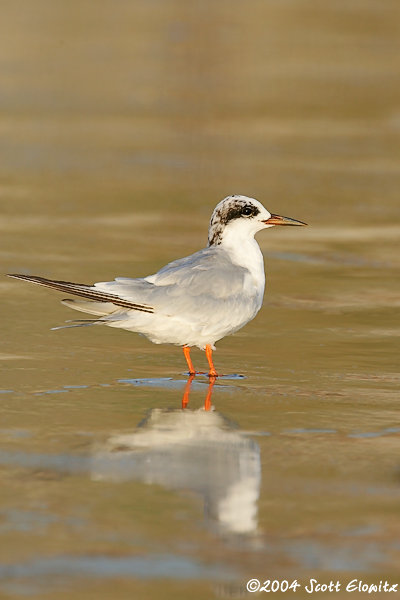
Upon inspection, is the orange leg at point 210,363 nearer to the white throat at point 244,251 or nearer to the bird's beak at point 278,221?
the white throat at point 244,251

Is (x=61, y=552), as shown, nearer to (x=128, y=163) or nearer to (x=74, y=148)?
(x=128, y=163)

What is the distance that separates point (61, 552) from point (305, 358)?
2.74m

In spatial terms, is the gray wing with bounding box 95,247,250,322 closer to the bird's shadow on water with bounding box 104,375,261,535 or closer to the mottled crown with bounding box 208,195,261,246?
the mottled crown with bounding box 208,195,261,246

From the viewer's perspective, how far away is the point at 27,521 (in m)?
3.89

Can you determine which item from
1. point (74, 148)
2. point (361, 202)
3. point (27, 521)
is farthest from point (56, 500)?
point (74, 148)

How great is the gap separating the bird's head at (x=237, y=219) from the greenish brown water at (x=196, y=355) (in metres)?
0.61

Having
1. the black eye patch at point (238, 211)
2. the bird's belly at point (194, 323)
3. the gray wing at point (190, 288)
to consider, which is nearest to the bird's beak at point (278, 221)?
the black eye patch at point (238, 211)

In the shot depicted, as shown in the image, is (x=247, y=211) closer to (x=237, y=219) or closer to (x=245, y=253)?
(x=237, y=219)

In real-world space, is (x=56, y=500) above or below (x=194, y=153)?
below

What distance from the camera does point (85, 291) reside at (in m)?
5.35

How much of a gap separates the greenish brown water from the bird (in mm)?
245

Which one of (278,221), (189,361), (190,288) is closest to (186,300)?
(190,288)

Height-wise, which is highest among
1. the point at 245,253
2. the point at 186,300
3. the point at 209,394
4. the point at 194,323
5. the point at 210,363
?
the point at 245,253

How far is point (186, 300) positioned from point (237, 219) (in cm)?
91
